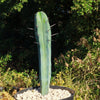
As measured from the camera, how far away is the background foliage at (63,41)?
4.72 meters

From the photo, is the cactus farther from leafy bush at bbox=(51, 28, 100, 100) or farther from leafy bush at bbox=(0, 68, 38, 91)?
leafy bush at bbox=(0, 68, 38, 91)

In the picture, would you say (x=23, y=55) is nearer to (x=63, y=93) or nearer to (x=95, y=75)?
(x=95, y=75)

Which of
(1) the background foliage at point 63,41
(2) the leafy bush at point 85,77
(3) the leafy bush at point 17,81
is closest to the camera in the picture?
(2) the leafy bush at point 85,77

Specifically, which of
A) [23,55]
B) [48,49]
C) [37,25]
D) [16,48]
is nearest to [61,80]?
[48,49]

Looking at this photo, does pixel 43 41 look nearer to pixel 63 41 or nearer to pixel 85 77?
pixel 85 77

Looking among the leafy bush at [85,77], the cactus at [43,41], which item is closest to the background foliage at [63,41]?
the leafy bush at [85,77]

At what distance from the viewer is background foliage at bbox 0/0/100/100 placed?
472 cm

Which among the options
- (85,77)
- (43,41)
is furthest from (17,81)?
(43,41)

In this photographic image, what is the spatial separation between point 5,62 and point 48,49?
3237 millimetres

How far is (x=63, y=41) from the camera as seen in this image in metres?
6.53

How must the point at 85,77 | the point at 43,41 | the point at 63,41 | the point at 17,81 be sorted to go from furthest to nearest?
the point at 63,41 → the point at 17,81 → the point at 85,77 → the point at 43,41

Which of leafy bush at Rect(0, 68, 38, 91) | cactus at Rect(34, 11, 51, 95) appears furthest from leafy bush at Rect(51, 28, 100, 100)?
cactus at Rect(34, 11, 51, 95)

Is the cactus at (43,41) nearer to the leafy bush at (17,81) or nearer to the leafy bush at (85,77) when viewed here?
the leafy bush at (85,77)

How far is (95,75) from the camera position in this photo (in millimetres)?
4695
